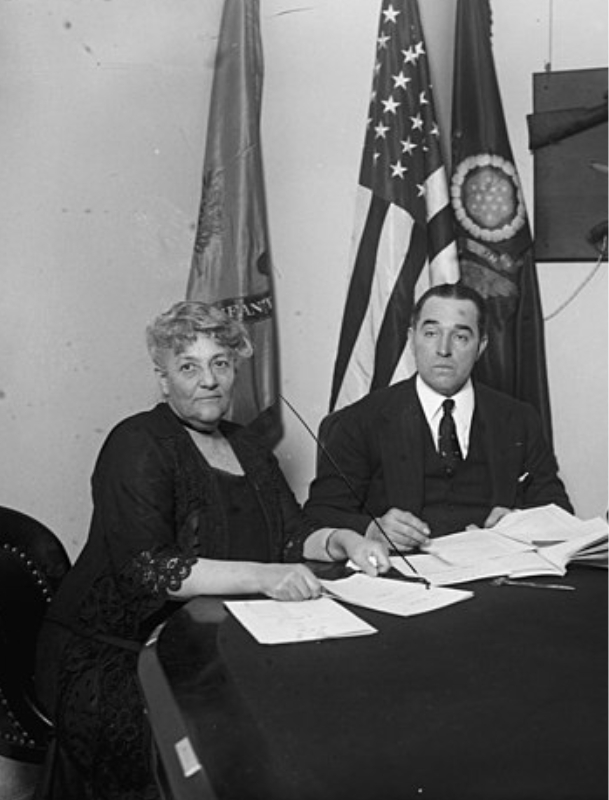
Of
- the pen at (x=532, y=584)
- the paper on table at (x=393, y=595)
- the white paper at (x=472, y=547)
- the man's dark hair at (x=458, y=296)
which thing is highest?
the man's dark hair at (x=458, y=296)

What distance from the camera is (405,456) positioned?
237 cm

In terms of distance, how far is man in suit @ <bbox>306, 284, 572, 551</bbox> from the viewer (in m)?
2.36

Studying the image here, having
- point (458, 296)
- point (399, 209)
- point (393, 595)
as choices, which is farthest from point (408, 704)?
point (399, 209)

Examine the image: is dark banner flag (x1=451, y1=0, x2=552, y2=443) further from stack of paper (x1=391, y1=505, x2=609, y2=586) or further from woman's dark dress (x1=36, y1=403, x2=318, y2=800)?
woman's dark dress (x1=36, y1=403, x2=318, y2=800)

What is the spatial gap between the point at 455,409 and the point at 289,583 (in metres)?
0.96

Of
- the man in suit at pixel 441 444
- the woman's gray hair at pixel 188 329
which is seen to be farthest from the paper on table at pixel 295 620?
the man in suit at pixel 441 444

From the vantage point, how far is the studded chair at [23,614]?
1.81 metres

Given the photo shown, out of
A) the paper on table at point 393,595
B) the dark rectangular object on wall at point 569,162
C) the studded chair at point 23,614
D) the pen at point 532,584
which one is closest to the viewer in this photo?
the paper on table at point 393,595

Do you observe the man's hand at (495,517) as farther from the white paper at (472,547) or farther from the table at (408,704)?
the table at (408,704)

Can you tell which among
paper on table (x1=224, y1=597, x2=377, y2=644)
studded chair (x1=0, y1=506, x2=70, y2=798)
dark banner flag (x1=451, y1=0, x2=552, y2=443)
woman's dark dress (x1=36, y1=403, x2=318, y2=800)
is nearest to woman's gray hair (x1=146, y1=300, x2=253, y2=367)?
woman's dark dress (x1=36, y1=403, x2=318, y2=800)

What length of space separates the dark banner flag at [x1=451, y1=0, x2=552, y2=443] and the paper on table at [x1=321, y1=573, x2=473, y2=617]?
1026mm

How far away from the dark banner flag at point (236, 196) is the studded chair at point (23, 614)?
83cm

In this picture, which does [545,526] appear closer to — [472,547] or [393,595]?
[472,547]

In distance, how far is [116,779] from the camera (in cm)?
174
